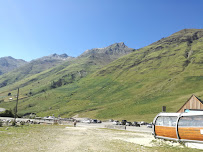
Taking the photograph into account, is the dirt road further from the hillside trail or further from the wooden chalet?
the wooden chalet

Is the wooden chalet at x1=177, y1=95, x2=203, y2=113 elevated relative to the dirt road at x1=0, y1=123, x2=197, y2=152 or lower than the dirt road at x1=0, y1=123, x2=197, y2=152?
elevated

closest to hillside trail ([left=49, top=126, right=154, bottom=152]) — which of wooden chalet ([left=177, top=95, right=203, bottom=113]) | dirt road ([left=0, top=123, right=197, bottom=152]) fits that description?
dirt road ([left=0, top=123, right=197, bottom=152])

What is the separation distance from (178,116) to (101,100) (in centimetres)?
15405

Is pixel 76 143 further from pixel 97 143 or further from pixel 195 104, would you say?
pixel 195 104

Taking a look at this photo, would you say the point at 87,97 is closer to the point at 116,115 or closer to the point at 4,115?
the point at 116,115

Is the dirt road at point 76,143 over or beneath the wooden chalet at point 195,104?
beneath

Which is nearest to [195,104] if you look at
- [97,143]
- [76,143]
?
[97,143]

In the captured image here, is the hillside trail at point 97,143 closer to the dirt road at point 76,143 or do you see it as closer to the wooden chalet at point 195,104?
the dirt road at point 76,143

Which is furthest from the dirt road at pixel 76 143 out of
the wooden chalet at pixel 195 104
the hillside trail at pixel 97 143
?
the wooden chalet at pixel 195 104

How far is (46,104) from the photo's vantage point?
646 feet

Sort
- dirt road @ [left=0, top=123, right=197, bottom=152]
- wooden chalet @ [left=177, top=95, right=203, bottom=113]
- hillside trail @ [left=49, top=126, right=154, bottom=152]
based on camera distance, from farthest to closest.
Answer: wooden chalet @ [left=177, top=95, right=203, bottom=113] < hillside trail @ [left=49, top=126, right=154, bottom=152] < dirt road @ [left=0, top=123, right=197, bottom=152]

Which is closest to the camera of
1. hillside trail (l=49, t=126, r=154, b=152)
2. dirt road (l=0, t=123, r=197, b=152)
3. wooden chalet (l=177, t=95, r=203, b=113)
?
dirt road (l=0, t=123, r=197, b=152)

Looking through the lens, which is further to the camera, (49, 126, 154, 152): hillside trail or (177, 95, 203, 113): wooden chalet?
(177, 95, 203, 113): wooden chalet

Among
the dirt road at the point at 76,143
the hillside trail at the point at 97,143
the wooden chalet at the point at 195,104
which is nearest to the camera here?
the dirt road at the point at 76,143
